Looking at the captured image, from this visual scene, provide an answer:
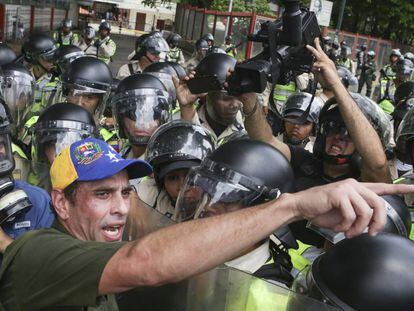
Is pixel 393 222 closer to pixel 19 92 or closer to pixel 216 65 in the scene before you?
pixel 216 65

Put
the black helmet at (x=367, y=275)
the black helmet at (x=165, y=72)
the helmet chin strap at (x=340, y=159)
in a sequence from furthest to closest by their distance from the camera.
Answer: the black helmet at (x=165, y=72) → the helmet chin strap at (x=340, y=159) → the black helmet at (x=367, y=275)

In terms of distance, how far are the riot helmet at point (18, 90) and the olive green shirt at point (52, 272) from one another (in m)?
3.09

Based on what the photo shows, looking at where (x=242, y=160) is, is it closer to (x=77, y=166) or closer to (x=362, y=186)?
(x=77, y=166)

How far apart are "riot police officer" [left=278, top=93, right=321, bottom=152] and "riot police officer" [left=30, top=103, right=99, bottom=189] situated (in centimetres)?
197

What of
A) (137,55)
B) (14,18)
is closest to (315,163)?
(137,55)

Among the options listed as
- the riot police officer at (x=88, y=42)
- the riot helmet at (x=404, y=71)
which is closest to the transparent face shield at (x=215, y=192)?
the riot helmet at (x=404, y=71)

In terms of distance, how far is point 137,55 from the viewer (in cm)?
811

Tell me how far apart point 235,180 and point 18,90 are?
3245mm

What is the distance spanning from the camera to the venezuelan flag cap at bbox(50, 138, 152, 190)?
6.48 feet

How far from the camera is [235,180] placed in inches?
86.5

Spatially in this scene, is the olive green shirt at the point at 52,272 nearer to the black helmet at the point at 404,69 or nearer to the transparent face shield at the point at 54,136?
the transparent face shield at the point at 54,136

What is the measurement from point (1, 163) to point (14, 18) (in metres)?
17.8

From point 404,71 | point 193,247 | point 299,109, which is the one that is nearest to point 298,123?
point 299,109

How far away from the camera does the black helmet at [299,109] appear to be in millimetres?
4902
